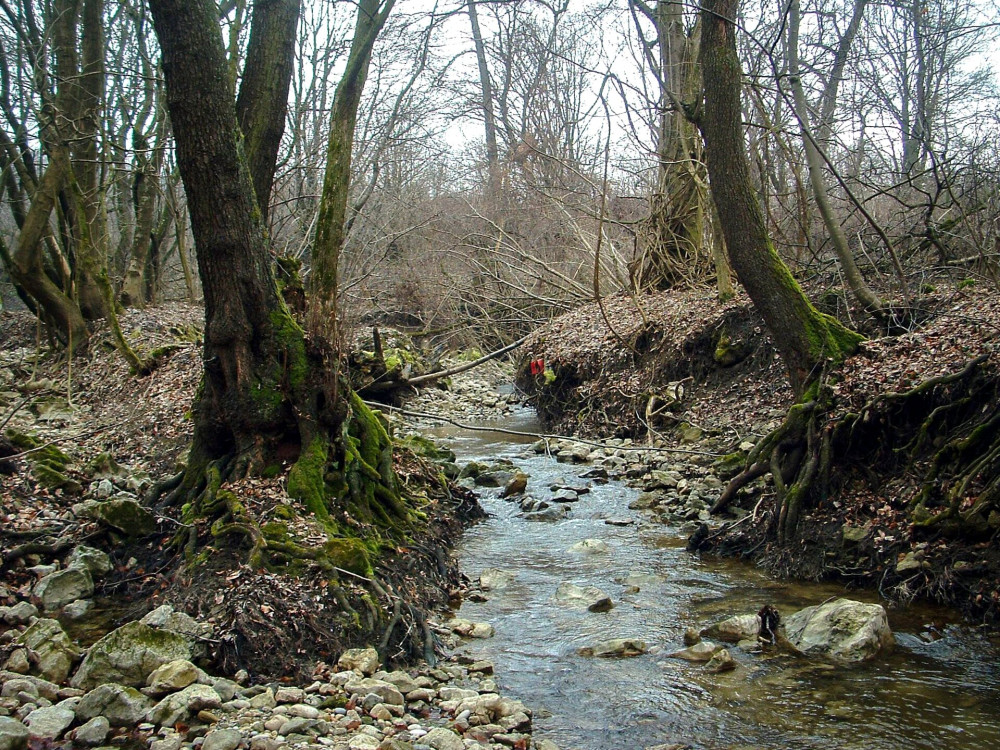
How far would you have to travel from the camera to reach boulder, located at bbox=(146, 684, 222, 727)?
3801 millimetres

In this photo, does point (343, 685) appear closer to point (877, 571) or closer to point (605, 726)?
point (605, 726)

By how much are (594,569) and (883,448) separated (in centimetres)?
260

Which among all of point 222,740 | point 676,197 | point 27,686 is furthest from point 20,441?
point 676,197

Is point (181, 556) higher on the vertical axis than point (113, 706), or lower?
higher

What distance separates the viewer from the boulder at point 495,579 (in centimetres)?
645

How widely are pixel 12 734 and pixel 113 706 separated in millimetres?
476

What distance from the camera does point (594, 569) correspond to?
22.5 feet

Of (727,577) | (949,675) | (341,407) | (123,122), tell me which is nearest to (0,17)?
(123,122)

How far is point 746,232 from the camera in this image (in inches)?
299

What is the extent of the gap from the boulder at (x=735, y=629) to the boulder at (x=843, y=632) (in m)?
0.21

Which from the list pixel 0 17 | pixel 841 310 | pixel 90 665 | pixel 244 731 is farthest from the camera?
pixel 0 17

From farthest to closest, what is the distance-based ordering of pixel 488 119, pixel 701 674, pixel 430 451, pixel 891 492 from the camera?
1. pixel 488 119
2. pixel 430 451
3. pixel 891 492
4. pixel 701 674

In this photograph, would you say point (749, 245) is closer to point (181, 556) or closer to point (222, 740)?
point (181, 556)

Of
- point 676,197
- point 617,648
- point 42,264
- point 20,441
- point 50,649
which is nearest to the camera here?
point 50,649
